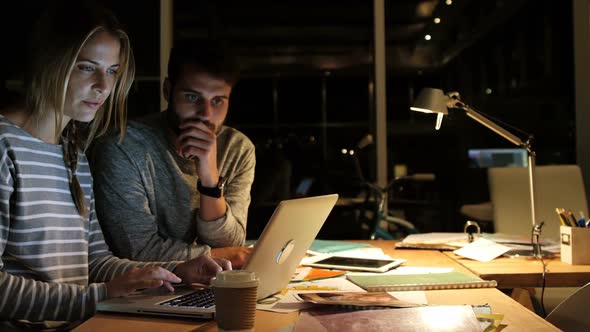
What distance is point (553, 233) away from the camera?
2.79m

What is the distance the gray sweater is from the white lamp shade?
0.67 metres

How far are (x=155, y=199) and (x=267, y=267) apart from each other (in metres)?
0.74

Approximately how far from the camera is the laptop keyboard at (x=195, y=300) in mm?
1154

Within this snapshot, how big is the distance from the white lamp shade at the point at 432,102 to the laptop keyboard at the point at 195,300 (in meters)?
1.10

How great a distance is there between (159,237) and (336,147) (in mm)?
2497

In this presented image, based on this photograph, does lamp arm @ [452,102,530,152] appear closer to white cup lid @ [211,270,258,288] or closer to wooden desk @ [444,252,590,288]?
wooden desk @ [444,252,590,288]

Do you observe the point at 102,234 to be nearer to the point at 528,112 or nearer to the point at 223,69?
the point at 223,69

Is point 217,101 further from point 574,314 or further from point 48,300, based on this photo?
point 574,314

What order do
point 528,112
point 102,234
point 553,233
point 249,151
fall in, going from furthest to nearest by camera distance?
1. point 528,112
2. point 553,233
3. point 249,151
4. point 102,234

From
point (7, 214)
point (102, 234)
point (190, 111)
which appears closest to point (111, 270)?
point (102, 234)

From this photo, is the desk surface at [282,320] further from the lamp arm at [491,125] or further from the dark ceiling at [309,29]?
the dark ceiling at [309,29]

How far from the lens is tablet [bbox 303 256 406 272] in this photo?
165 centimetres

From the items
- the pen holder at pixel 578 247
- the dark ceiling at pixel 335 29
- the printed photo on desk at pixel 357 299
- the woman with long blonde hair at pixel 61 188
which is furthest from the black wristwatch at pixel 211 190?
the dark ceiling at pixel 335 29

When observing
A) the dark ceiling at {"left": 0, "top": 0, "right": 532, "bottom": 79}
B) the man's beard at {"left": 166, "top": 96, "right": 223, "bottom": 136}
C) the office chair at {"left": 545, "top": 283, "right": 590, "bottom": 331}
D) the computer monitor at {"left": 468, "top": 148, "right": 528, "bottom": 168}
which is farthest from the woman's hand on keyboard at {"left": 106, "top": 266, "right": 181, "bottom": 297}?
the computer monitor at {"left": 468, "top": 148, "right": 528, "bottom": 168}
